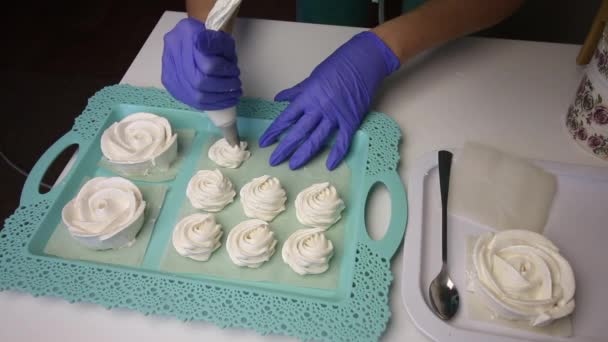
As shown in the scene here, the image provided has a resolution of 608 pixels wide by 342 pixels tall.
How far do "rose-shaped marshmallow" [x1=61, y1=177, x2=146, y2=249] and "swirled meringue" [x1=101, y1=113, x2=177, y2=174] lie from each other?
0.06 metres

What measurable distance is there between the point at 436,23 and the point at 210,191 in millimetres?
691

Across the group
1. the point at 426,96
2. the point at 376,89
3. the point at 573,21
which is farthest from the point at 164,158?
the point at 573,21

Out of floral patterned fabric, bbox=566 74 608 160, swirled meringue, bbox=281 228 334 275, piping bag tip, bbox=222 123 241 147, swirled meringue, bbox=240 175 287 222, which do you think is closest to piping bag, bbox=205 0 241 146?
piping bag tip, bbox=222 123 241 147

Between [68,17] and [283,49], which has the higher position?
[283,49]

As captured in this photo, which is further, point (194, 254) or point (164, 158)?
point (164, 158)

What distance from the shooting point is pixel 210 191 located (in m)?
0.92

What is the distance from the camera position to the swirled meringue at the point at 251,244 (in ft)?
2.74

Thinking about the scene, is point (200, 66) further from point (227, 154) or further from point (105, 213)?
point (105, 213)

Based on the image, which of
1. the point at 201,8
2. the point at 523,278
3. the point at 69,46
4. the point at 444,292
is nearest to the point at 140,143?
the point at 201,8

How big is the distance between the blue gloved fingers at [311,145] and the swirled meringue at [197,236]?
0.22m

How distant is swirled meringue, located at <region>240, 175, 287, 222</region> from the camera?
908 millimetres

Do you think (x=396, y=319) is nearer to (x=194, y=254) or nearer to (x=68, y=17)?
(x=194, y=254)

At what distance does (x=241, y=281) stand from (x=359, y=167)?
355mm

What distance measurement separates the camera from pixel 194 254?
2.80 ft
